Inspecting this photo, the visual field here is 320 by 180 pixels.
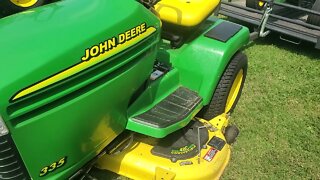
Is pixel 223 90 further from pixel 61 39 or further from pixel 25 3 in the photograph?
pixel 25 3

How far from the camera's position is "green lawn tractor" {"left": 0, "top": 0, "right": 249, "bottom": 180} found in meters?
1.33

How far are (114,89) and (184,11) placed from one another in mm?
842

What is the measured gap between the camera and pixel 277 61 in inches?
150

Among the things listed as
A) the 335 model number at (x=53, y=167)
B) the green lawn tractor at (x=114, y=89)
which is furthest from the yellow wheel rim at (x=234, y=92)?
the 335 model number at (x=53, y=167)

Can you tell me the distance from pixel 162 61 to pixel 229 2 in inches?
92.4

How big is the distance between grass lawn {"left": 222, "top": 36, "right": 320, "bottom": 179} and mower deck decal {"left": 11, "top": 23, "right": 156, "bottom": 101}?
1.15 m

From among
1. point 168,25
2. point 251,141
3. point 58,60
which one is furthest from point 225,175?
point 58,60

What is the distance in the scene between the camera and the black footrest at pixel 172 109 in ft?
6.26

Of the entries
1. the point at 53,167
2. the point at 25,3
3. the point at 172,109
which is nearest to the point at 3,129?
the point at 53,167

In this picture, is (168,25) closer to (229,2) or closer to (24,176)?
(24,176)

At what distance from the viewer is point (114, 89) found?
1.62m

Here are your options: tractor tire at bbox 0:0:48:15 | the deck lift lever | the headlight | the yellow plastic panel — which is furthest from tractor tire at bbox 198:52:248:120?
tractor tire at bbox 0:0:48:15

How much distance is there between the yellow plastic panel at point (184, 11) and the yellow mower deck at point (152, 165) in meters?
0.73

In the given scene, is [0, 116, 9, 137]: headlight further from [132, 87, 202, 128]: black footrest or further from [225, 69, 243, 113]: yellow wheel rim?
[225, 69, 243, 113]: yellow wheel rim
